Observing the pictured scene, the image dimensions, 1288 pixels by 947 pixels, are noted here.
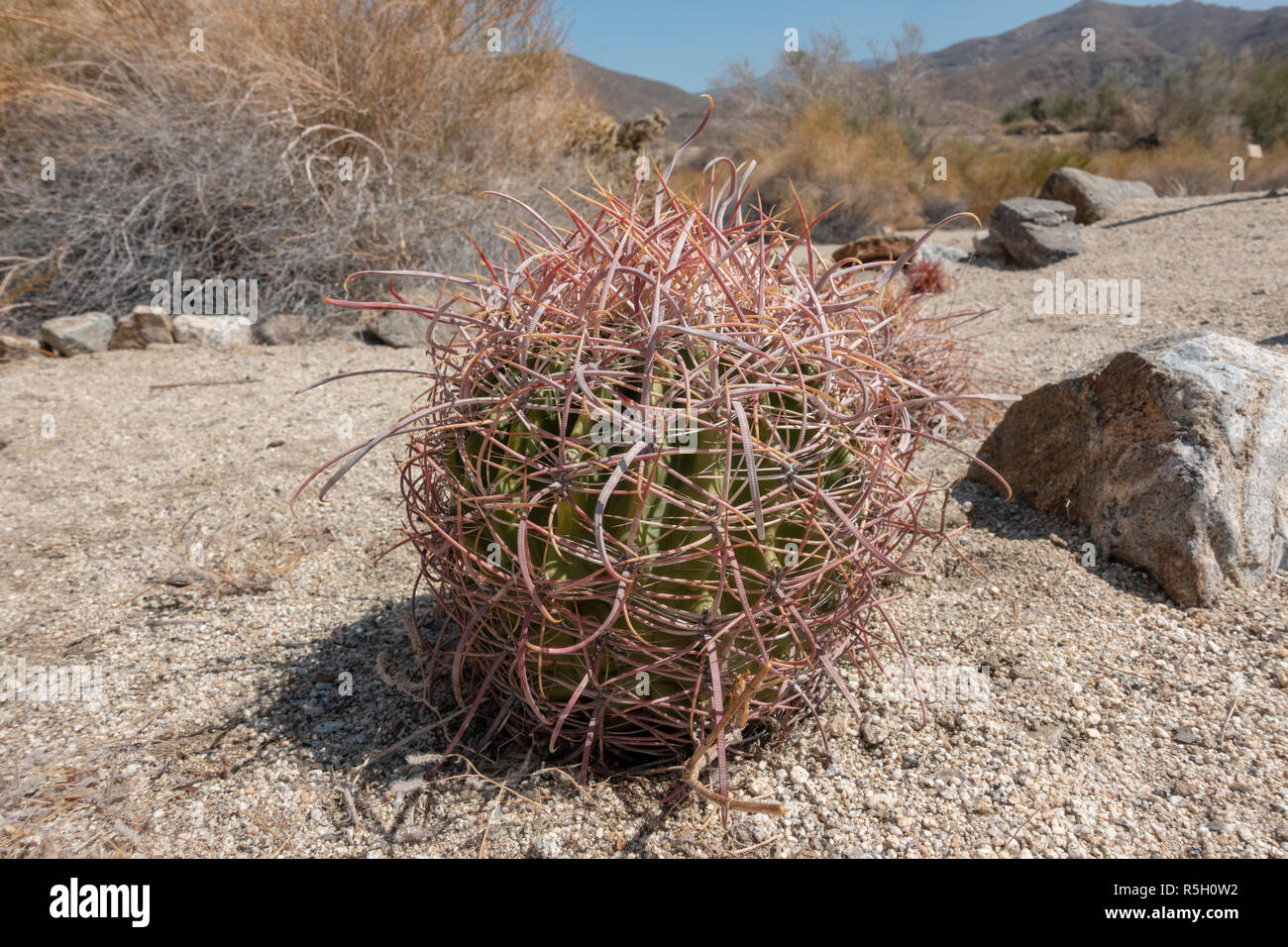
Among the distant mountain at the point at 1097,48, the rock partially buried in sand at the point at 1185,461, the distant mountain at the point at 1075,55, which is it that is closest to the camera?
the rock partially buried in sand at the point at 1185,461

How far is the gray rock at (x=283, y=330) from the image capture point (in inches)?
237

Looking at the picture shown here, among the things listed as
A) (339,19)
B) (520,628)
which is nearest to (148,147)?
(339,19)

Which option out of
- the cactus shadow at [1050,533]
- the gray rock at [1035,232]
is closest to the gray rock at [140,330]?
the cactus shadow at [1050,533]

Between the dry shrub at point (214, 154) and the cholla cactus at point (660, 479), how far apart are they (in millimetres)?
5198

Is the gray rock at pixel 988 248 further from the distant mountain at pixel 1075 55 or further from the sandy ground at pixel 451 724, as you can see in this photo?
the distant mountain at pixel 1075 55

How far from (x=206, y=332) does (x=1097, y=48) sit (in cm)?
6896

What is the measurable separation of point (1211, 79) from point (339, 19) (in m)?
21.0

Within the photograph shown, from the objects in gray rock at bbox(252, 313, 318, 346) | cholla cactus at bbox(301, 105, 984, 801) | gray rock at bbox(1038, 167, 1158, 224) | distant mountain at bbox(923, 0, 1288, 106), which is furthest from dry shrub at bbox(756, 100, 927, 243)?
distant mountain at bbox(923, 0, 1288, 106)

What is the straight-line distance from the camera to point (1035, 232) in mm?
8047

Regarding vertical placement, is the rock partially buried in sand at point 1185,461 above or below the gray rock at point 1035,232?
below

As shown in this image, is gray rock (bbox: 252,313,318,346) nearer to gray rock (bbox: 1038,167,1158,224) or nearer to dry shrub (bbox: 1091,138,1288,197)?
gray rock (bbox: 1038,167,1158,224)

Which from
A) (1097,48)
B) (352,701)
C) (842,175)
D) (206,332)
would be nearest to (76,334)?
(206,332)

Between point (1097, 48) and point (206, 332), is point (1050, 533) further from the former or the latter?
point (1097, 48)

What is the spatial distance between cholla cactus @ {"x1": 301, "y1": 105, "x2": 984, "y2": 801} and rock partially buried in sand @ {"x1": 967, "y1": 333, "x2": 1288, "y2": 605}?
1.28 m
